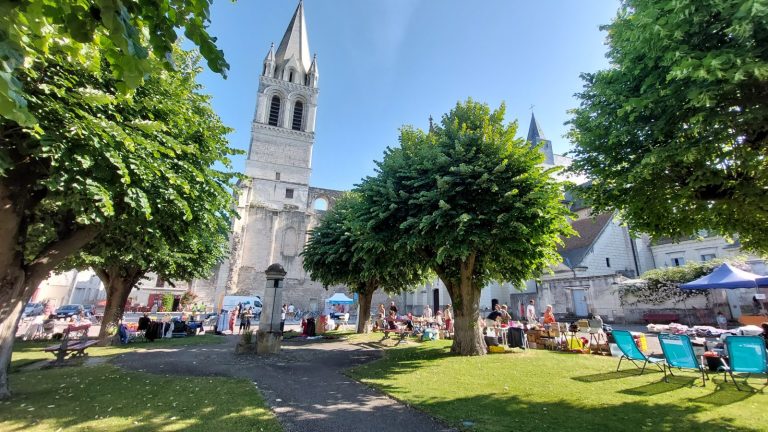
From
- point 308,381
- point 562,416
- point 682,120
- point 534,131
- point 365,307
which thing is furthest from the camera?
point 534,131

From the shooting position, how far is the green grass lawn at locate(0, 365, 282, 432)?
529cm

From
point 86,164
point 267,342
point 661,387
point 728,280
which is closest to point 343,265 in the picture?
point 267,342

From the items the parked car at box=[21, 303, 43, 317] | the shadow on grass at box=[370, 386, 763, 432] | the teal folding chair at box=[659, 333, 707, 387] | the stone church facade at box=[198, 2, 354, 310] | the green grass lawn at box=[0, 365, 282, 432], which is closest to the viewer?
the shadow on grass at box=[370, 386, 763, 432]

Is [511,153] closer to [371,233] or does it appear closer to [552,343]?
[371,233]

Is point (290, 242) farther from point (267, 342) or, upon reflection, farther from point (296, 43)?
point (267, 342)

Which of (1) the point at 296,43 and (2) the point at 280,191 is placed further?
(1) the point at 296,43

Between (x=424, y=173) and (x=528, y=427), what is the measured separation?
782 centimetres

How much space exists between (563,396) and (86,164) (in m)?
8.99

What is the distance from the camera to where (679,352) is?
7.52m

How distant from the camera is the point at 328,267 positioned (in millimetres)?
19719

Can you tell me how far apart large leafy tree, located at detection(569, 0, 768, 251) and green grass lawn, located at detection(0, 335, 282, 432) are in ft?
25.9

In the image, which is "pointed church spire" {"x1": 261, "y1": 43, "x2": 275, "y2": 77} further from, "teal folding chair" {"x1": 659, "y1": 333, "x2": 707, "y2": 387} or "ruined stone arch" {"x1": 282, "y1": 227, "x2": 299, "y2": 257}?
"teal folding chair" {"x1": 659, "y1": 333, "x2": 707, "y2": 387}

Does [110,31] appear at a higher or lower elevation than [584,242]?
lower

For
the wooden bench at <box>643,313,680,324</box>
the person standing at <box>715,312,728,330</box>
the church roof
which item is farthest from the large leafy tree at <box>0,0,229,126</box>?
the church roof
